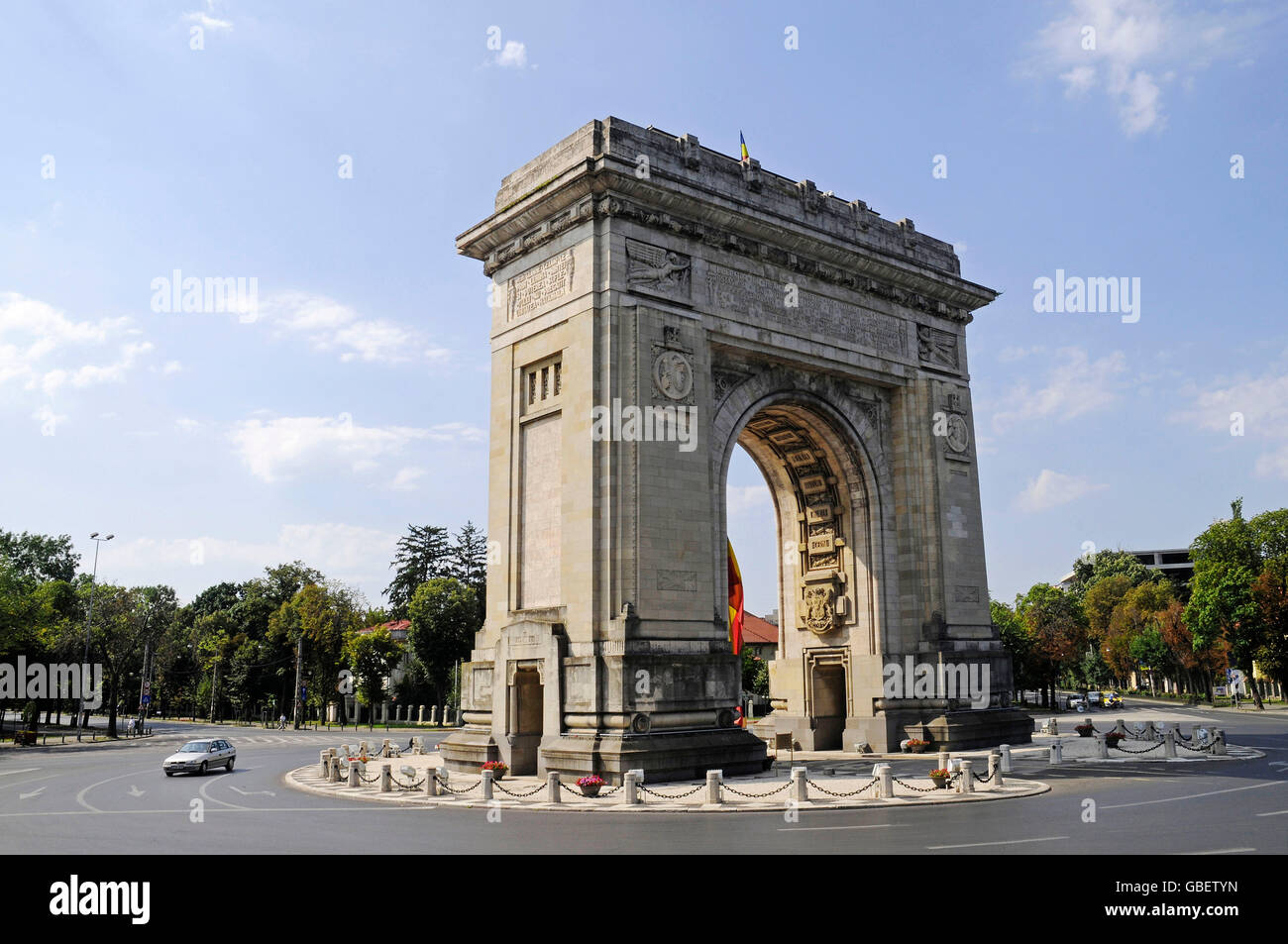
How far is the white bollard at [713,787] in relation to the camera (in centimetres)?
2044

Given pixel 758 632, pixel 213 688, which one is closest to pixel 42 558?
pixel 213 688

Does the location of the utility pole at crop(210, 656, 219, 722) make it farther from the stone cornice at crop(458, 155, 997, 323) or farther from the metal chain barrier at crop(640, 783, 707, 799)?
the metal chain barrier at crop(640, 783, 707, 799)

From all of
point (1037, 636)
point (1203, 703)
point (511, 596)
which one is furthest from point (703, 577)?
point (1203, 703)

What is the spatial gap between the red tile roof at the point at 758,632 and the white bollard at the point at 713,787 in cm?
5926

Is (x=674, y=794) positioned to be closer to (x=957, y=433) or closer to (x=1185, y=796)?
(x=1185, y=796)

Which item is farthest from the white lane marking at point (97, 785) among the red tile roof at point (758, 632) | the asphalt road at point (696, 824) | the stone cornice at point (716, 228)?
the red tile roof at point (758, 632)

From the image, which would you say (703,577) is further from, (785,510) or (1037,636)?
(1037,636)

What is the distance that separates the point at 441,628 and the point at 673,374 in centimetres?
4828

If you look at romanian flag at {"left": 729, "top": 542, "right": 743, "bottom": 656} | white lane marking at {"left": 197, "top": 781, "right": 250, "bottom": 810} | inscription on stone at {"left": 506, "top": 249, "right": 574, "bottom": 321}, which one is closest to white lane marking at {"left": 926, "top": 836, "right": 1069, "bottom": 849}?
white lane marking at {"left": 197, "top": 781, "right": 250, "bottom": 810}

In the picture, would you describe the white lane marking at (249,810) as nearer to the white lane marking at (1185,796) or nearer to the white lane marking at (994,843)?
the white lane marking at (994,843)

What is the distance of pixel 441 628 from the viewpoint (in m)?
71.5

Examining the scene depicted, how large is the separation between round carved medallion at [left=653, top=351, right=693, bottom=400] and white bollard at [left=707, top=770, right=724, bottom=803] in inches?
452

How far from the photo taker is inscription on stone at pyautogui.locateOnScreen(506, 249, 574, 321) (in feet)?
95.0
